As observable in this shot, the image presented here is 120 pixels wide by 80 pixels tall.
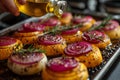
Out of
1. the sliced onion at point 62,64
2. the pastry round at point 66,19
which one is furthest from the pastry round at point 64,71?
the pastry round at point 66,19

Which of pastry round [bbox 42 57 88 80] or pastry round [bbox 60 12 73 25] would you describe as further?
pastry round [bbox 60 12 73 25]

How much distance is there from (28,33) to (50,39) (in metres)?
0.23

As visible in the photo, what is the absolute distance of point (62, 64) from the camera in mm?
1538

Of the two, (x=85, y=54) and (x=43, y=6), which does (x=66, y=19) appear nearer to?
(x=43, y=6)

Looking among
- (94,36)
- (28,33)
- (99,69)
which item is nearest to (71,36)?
(94,36)

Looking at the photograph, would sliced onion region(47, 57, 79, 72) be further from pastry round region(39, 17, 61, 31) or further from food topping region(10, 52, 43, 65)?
pastry round region(39, 17, 61, 31)

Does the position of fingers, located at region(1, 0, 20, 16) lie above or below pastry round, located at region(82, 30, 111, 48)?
above

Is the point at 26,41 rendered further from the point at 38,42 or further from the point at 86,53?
the point at 86,53

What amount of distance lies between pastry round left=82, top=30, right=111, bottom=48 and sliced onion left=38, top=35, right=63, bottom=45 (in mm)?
210

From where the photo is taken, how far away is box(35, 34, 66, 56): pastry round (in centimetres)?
196

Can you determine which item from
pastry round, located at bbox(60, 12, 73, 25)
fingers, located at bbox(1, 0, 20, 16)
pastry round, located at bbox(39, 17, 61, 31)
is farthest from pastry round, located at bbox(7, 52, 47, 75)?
pastry round, located at bbox(60, 12, 73, 25)

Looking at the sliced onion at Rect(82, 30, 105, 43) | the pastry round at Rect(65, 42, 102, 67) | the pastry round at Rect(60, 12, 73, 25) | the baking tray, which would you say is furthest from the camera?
the pastry round at Rect(60, 12, 73, 25)

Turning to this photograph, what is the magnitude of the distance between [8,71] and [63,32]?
24.7 inches

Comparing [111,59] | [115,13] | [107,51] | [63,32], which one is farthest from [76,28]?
[115,13]
